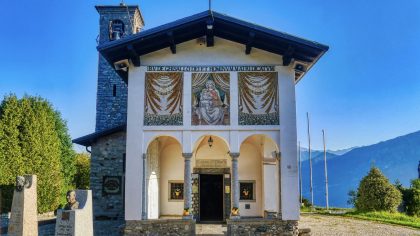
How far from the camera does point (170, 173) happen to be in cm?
1508

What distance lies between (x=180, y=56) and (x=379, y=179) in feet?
41.8

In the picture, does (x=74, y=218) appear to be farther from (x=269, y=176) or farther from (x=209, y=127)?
(x=269, y=176)

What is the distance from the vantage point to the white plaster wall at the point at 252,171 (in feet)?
49.1

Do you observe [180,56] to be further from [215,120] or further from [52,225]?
[52,225]

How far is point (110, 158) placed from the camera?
15.8 metres

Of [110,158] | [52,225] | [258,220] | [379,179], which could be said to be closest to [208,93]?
[258,220]

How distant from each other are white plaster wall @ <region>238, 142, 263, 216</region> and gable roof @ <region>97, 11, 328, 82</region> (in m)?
3.67

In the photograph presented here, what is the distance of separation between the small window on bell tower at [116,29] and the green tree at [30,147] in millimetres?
5107

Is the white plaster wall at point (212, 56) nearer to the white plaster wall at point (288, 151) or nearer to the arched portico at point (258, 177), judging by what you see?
the white plaster wall at point (288, 151)

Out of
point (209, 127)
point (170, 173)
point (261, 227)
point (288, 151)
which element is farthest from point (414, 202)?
point (209, 127)

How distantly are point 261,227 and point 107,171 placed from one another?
6.62 metres

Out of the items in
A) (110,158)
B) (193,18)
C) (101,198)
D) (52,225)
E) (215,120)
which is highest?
(193,18)

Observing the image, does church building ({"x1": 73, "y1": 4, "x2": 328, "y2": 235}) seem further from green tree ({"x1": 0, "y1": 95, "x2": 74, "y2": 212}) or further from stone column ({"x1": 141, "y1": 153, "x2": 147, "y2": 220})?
green tree ({"x1": 0, "y1": 95, "x2": 74, "y2": 212})

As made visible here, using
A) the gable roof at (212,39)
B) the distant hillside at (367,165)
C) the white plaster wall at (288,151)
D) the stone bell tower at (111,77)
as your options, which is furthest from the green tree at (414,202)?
the distant hillside at (367,165)
